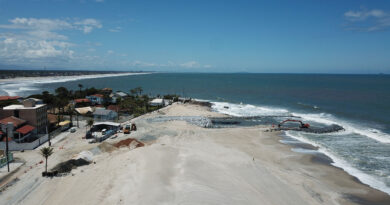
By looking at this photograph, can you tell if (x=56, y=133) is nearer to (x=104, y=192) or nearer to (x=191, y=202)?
(x=104, y=192)

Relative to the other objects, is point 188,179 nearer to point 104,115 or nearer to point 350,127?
point 104,115

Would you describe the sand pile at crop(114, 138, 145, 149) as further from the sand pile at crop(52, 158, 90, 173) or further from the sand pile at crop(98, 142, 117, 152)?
the sand pile at crop(52, 158, 90, 173)

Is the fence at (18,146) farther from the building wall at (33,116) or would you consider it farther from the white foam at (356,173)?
the white foam at (356,173)

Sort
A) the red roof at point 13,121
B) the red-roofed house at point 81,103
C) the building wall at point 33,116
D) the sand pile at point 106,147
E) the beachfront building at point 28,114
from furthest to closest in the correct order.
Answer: the red-roofed house at point 81,103
the building wall at point 33,116
the beachfront building at point 28,114
the red roof at point 13,121
the sand pile at point 106,147

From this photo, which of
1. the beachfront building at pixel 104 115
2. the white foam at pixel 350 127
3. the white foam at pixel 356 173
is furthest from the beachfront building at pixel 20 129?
the white foam at pixel 350 127

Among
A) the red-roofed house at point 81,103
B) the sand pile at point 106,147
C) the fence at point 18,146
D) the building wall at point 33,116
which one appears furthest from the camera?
the red-roofed house at point 81,103

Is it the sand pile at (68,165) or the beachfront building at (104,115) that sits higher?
the beachfront building at (104,115)

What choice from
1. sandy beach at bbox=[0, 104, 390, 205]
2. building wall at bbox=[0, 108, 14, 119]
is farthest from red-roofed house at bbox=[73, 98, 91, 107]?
sandy beach at bbox=[0, 104, 390, 205]

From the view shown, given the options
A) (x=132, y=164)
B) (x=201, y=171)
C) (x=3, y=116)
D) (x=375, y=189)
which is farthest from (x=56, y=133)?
(x=375, y=189)
